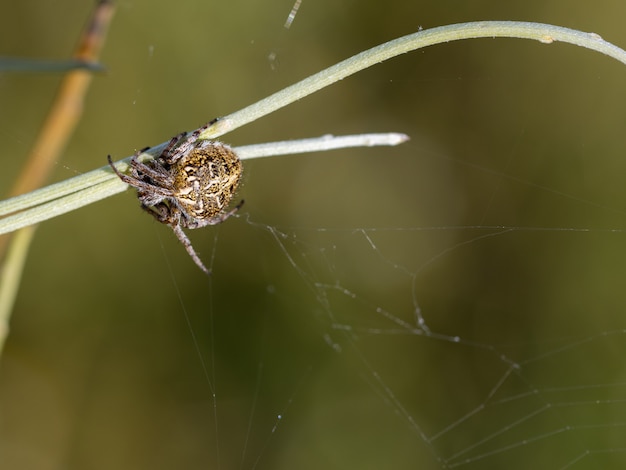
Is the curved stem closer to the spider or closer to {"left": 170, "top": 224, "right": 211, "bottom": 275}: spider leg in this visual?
the spider

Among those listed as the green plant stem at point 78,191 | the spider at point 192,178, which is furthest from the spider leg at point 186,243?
the green plant stem at point 78,191

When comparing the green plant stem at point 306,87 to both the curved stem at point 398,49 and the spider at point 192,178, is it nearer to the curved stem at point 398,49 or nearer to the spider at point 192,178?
the curved stem at point 398,49

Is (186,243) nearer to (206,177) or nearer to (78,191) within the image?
(206,177)

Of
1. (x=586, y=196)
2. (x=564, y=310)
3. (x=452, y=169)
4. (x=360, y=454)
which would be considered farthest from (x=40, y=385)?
(x=586, y=196)

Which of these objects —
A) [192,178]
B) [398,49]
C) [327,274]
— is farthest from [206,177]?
[327,274]

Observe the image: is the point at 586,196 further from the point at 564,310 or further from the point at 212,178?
the point at 212,178

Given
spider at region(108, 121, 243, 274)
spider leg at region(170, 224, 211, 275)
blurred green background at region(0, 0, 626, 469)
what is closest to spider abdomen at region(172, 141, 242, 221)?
spider at region(108, 121, 243, 274)
